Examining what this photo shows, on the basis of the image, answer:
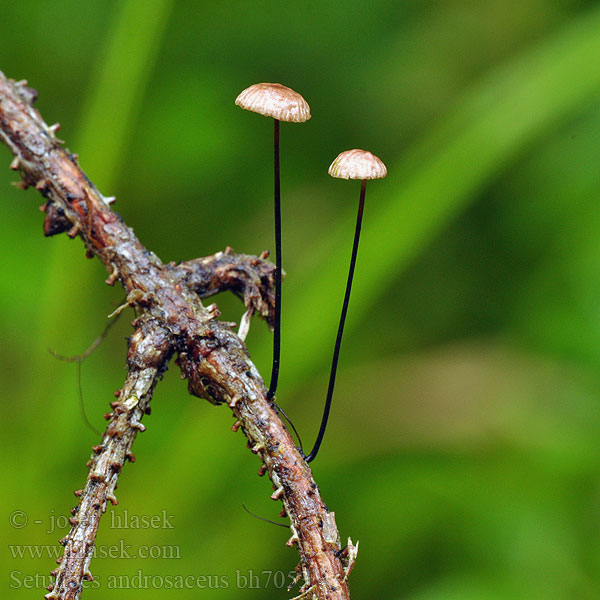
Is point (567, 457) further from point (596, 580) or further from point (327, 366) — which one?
point (327, 366)

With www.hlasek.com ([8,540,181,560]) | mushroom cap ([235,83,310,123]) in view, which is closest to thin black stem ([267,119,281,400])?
mushroom cap ([235,83,310,123])

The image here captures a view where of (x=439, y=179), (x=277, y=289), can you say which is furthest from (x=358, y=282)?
(x=277, y=289)

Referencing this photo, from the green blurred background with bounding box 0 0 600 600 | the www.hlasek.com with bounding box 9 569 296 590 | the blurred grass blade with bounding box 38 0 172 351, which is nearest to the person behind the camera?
the www.hlasek.com with bounding box 9 569 296 590

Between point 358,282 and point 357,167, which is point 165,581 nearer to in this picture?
point 358,282

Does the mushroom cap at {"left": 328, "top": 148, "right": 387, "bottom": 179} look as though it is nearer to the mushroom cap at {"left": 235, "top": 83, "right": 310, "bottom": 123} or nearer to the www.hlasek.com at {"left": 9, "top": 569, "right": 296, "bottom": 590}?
the mushroom cap at {"left": 235, "top": 83, "right": 310, "bottom": 123}

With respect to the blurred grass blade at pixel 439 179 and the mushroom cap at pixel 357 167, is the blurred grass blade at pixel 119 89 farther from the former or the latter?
the mushroom cap at pixel 357 167

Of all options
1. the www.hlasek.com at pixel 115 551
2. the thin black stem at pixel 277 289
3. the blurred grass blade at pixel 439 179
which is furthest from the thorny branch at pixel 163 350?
the www.hlasek.com at pixel 115 551
